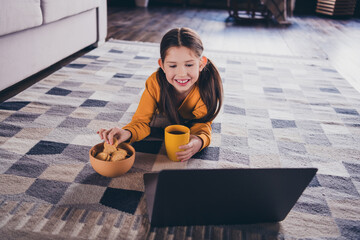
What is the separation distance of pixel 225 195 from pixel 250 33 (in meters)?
2.71

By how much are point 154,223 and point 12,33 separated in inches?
43.1

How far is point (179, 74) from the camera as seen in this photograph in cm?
88

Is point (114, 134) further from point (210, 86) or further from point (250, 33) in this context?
point (250, 33)

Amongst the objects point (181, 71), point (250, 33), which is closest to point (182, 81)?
point (181, 71)

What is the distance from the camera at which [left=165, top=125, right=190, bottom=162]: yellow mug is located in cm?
87

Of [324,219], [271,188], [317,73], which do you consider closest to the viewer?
[271,188]

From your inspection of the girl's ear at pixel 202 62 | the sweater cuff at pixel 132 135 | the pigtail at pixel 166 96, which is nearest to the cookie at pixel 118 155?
the sweater cuff at pixel 132 135

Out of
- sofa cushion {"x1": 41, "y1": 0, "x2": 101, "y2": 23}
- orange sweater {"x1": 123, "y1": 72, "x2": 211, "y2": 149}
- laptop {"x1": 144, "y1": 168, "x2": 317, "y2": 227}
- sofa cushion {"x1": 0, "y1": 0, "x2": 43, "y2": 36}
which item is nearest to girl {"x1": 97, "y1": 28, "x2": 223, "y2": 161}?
orange sweater {"x1": 123, "y1": 72, "x2": 211, "y2": 149}

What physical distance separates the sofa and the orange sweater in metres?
0.66

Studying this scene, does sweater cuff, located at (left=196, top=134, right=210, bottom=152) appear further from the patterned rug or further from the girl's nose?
the girl's nose

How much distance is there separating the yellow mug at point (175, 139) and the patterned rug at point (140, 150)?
4 centimetres

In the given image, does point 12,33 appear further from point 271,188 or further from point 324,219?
point 324,219

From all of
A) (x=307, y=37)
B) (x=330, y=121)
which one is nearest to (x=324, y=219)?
(x=330, y=121)

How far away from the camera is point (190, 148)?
89 centimetres
